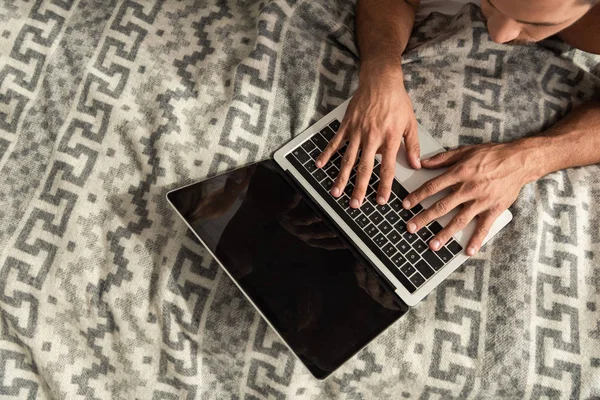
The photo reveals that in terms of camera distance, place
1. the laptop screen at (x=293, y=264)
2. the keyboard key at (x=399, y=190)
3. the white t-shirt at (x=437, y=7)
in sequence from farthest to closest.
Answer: the white t-shirt at (x=437, y=7) < the keyboard key at (x=399, y=190) < the laptop screen at (x=293, y=264)

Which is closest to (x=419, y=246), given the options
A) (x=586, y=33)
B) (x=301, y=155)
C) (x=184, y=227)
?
(x=301, y=155)

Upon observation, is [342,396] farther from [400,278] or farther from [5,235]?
[5,235]

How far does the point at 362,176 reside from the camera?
2.78ft

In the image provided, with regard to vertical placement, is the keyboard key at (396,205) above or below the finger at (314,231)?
below

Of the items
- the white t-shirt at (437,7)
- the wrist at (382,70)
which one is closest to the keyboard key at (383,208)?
the wrist at (382,70)

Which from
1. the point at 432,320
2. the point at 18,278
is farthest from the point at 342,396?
the point at 18,278

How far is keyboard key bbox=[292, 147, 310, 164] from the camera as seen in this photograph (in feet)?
2.88

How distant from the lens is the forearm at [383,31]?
0.95m

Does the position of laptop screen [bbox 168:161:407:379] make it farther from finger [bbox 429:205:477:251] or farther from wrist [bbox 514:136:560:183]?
wrist [bbox 514:136:560:183]

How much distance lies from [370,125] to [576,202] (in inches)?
14.4

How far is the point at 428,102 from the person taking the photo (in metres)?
0.96

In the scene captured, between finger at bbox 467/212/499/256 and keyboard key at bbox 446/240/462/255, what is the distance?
0.05 ft

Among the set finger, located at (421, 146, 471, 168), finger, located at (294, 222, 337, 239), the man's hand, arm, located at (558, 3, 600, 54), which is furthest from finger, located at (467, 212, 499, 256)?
arm, located at (558, 3, 600, 54)

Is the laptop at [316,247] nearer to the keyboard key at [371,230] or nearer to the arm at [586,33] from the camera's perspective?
the keyboard key at [371,230]
